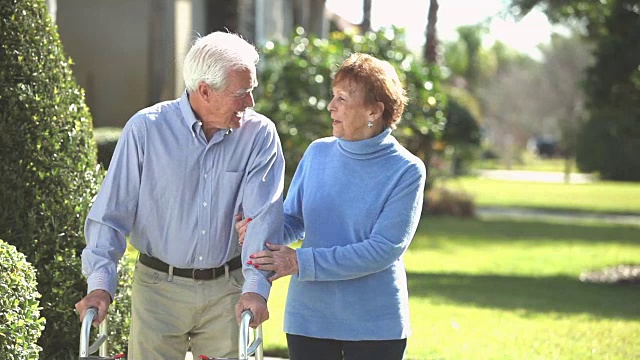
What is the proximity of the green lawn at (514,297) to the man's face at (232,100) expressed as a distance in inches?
169

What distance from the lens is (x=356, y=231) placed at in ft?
14.6

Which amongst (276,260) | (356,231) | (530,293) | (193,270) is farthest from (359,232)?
(530,293)

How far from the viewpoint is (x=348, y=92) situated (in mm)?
4379

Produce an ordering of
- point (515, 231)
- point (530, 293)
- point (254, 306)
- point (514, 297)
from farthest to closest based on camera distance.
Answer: point (515, 231) → point (530, 293) → point (514, 297) → point (254, 306)

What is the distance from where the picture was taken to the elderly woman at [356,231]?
4.37m

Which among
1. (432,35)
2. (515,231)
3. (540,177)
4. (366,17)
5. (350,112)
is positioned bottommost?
(540,177)

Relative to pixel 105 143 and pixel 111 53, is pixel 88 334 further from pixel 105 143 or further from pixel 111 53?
pixel 111 53

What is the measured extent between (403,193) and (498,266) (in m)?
12.1

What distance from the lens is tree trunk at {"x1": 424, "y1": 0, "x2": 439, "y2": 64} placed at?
29141 mm

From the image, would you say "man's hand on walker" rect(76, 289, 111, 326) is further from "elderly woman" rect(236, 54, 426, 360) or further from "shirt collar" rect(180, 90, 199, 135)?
"shirt collar" rect(180, 90, 199, 135)

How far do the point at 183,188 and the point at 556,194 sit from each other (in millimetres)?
31299

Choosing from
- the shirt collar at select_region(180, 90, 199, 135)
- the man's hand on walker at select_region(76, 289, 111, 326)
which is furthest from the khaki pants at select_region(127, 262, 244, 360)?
the shirt collar at select_region(180, 90, 199, 135)

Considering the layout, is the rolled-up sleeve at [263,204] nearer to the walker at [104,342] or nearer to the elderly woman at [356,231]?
the elderly woman at [356,231]

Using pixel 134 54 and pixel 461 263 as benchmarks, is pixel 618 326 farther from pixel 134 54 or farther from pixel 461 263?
pixel 134 54
